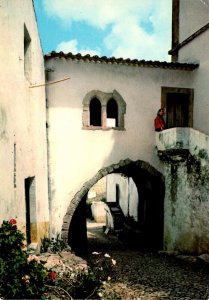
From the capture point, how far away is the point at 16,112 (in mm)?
5438

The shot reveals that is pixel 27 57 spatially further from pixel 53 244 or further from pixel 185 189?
pixel 185 189

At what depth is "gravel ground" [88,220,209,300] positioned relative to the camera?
22.0 feet

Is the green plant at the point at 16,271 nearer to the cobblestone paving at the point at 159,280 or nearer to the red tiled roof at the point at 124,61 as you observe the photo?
the cobblestone paving at the point at 159,280

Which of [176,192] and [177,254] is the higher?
[176,192]

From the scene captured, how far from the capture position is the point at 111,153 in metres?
11.1

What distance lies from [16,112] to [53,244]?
588 centimetres

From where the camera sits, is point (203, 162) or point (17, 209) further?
point (203, 162)

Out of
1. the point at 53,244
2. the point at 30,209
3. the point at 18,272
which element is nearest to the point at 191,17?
the point at 30,209

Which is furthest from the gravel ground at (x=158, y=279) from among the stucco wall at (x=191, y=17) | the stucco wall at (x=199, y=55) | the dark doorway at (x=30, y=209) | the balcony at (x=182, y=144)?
the stucco wall at (x=191, y=17)

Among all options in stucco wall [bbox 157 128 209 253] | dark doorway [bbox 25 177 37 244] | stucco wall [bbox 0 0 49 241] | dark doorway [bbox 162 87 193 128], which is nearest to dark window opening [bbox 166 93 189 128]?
dark doorway [bbox 162 87 193 128]

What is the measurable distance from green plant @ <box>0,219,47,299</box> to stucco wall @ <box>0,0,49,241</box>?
0.48m

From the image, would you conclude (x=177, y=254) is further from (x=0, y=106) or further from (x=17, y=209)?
(x=0, y=106)

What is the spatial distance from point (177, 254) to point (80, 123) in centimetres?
594

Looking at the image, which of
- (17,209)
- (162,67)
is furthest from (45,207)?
(162,67)
